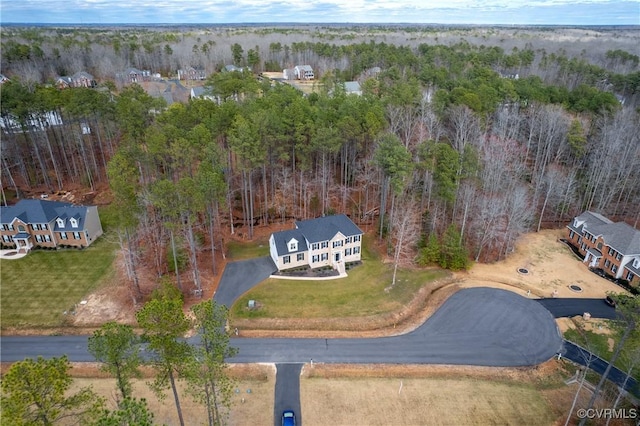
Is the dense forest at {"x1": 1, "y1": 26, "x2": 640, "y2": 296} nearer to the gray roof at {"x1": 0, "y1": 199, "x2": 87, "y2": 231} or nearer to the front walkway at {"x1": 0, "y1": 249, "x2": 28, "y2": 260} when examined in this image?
the gray roof at {"x1": 0, "y1": 199, "x2": 87, "y2": 231}

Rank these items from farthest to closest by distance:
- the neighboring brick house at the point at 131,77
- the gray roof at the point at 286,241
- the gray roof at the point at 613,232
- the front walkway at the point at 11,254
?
1. the neighboring brick house at the point at 131,77
2. the front walkway at the point at 11,254
3. the gray roof at the point at 286,241
4. the gray roof at the point at 613,232

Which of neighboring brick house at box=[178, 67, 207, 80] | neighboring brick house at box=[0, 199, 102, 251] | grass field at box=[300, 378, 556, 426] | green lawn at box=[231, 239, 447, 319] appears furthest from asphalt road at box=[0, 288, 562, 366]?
neighboring brick house at box=[178, 67, 207, 80]

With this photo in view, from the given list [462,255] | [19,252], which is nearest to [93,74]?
[19,252]

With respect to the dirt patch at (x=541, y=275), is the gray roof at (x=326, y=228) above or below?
above

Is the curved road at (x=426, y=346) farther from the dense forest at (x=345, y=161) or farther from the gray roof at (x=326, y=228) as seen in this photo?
the gray roof at (x=326, y=228)

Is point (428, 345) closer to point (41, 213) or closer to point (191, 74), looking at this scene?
point (41, 213)

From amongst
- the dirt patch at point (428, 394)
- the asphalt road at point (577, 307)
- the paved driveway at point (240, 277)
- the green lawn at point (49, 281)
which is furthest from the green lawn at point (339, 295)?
the green lawn at point (49, 281)

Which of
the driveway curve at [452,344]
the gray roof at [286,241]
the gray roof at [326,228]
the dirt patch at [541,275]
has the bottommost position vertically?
the dirt patch at [541,275]

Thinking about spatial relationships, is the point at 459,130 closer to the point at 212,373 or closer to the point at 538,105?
the point at 538,105

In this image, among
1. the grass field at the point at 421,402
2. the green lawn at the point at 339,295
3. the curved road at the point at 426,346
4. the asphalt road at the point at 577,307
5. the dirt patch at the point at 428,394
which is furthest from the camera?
the asphalt road at the point at 577,307
